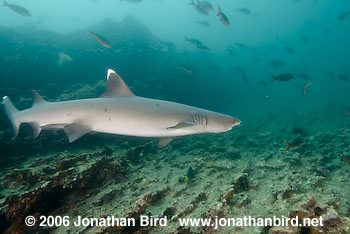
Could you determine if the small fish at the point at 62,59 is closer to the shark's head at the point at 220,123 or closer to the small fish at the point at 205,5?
the small fish at the point at 205,5

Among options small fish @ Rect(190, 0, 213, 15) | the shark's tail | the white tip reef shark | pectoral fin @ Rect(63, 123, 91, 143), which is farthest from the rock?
small fish @ Rect(190, 0, 213, 15)

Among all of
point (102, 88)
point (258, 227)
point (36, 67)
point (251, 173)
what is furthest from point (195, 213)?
point (36, 67)

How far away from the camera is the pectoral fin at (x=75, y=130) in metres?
3.04

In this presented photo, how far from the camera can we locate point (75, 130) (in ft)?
10.1

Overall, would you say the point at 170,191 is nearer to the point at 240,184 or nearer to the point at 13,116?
the point at 240,184

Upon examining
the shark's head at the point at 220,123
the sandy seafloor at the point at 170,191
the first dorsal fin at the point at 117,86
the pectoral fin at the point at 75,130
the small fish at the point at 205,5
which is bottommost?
the sandy seafloor at the point at 170,191

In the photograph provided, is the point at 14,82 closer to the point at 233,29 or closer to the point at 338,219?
the point at 338,219

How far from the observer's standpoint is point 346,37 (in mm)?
138500

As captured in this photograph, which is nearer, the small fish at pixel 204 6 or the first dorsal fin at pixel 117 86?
the first dorsal fin at pixel 117 86

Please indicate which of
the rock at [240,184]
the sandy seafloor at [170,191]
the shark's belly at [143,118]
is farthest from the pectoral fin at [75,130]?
the rock at [240,184]

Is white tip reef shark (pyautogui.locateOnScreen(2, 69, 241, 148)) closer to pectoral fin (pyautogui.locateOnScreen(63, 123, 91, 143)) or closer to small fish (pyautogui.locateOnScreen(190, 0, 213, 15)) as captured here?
pectoral fin (pyautogui.locateOnScreen(63, 123, 91, 143))

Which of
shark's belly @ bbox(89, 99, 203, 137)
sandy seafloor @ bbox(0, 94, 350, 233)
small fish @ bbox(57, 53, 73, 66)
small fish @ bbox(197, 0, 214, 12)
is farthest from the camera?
small fish @ bbox(57, 53, 73, 66)

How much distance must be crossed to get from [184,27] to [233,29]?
51211 mm

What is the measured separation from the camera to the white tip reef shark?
9.86 feet
